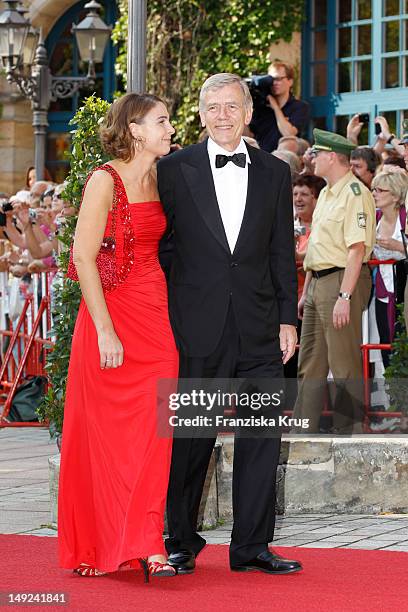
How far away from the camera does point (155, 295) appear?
236 inches

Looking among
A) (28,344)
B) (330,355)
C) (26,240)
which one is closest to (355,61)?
(26,240)

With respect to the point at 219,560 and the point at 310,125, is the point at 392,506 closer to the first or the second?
the point at 219,560

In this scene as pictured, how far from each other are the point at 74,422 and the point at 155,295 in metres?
0.61

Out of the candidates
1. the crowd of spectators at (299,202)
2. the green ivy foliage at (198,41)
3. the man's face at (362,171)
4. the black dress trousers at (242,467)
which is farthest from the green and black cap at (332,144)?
the green ivy foliage at (198,41)

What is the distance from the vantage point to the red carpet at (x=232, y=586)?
206 inches

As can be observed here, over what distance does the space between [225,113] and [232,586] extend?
6.19 feet

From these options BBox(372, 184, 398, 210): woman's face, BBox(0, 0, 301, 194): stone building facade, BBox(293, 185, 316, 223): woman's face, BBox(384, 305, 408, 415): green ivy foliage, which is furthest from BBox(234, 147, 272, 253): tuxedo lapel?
BBox(0, 0, 301, 194): stone building facade

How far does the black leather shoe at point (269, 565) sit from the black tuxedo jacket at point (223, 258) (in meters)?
0.81

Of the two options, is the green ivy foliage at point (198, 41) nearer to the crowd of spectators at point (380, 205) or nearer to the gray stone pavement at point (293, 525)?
the crowd of spectators at point (380, 205)

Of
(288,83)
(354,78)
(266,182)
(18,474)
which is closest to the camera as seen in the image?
(266,182)

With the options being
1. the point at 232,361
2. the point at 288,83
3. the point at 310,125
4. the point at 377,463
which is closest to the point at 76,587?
the point at 232,361

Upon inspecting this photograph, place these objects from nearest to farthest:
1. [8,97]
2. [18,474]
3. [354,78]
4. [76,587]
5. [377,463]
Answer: [76,587]
[377,463]
[18,474]
[354,78]
[8,97]

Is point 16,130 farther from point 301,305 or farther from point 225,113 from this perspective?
point 225,113

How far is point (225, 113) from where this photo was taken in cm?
602
